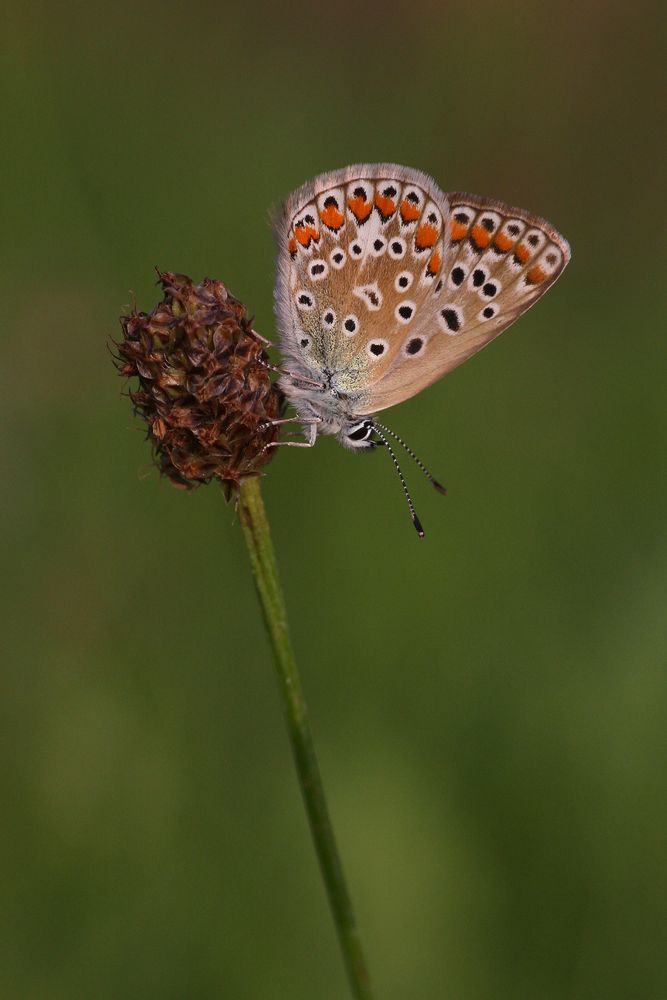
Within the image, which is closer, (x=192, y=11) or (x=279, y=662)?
(x=279, y=662)

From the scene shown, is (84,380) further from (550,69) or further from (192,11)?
(550,69)

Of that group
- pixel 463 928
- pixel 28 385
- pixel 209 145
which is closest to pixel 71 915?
pixel 463 928

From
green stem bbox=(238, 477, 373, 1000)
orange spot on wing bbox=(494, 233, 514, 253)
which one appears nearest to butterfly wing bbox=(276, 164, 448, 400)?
orange spot on wing bbox=(494, 233, 514, 253)

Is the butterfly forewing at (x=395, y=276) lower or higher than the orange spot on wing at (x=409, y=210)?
lower

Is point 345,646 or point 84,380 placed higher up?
point 84,380

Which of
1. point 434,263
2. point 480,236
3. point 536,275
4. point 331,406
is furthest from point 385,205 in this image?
point 331,406

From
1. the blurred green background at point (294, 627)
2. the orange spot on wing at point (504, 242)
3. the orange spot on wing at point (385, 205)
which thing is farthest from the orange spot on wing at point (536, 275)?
the blurred green background at point (294, 627)

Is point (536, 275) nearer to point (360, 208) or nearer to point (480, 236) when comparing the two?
point (480, 236)

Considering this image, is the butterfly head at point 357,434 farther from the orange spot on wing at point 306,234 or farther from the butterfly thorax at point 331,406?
the orange spot on wing at point 306,234
